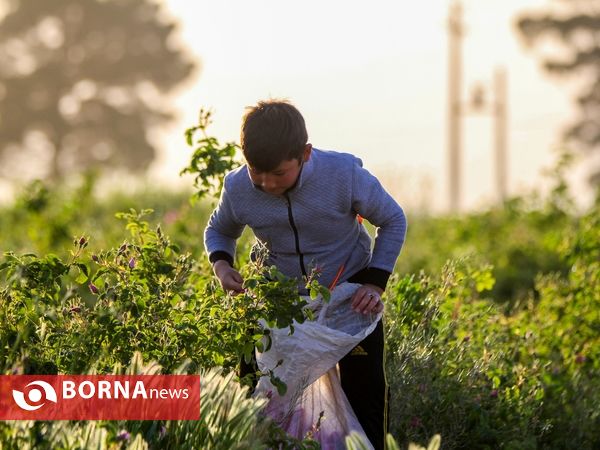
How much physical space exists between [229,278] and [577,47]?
37332mm

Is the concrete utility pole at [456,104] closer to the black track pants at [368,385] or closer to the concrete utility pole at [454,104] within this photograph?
the concrete utility pole at [454,104]

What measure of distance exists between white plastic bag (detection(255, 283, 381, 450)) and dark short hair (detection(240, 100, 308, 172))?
0.63 m

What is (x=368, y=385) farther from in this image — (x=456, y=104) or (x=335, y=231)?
(x=456, y=104)

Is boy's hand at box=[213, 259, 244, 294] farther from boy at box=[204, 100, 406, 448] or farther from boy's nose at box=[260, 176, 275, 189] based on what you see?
boy's nose at box=[260, 176, 275, 189]

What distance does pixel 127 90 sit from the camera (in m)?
46.6

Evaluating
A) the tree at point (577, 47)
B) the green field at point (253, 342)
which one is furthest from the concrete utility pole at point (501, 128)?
the green field at point (253, 342)

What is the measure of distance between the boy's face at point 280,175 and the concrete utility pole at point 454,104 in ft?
109

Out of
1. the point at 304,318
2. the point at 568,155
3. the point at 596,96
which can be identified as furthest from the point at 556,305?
the point at 596,96

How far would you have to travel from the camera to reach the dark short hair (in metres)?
4.73

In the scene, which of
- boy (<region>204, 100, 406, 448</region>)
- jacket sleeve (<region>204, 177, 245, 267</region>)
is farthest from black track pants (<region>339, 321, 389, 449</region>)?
jacket sleeve (<region>204, 177, 245, 267</region>)

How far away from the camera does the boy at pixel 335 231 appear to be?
5070 millimetres

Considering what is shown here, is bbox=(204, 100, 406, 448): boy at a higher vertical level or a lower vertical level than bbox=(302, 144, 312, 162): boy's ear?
lower

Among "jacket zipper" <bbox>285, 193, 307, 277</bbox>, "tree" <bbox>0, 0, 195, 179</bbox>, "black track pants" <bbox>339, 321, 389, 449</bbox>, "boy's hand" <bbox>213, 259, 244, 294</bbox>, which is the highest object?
"tree" <bbox>0, 0, 195, 179</bbox>

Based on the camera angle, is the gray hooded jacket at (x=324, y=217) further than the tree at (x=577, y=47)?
No
